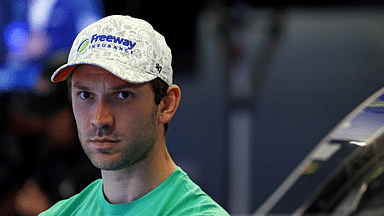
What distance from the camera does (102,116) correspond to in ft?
2.82

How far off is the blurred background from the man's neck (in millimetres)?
2005

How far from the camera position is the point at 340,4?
14.2 feet

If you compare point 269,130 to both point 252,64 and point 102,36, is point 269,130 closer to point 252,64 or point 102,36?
point 252,64

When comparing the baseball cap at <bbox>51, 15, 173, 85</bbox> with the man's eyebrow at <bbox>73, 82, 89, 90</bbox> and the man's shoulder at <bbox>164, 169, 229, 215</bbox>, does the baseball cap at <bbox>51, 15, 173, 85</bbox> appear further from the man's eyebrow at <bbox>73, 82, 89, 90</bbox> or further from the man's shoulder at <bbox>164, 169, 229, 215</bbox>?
the man's shoulder at <bbox>164, 169, 229, 215</bbox>

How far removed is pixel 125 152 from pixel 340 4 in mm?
3932

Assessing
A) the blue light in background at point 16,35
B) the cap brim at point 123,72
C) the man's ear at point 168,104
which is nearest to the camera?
the cap brim at point 123,72

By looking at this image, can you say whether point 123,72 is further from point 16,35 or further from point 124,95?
point 16,35

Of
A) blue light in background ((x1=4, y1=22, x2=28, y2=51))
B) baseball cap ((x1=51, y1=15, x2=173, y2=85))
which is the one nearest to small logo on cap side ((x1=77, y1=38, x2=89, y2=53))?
baseball cap ((x1=51, y1=15, x2=173, y2=85))

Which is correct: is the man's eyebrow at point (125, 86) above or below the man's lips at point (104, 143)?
above

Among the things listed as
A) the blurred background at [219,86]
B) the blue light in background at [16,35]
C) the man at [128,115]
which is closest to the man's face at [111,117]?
the man at [128,115]

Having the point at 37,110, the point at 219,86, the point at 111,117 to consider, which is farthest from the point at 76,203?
the point at 219,86

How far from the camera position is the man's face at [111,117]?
0.87 metres

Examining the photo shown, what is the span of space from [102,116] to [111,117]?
0.02 metres

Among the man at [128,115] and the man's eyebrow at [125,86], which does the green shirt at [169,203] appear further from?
the man's eyebrow at [125,86]
